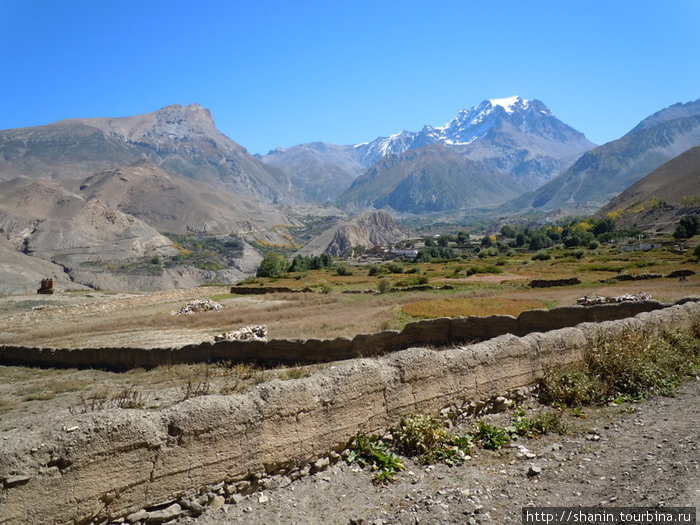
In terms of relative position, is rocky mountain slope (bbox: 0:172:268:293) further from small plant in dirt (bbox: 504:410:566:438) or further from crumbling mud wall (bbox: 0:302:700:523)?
small plant in dirt (bbox: 504:410:566:438)

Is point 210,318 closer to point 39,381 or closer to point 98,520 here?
point 39,381

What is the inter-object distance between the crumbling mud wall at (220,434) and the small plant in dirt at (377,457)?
0.57ft

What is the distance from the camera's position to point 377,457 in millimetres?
7188

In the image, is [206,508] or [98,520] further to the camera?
[206,508]

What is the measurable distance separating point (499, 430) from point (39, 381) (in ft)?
64.0

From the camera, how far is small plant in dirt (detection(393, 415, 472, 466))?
719 centimetres

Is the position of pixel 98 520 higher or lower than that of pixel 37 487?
lower

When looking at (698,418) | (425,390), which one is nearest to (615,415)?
(698,418)

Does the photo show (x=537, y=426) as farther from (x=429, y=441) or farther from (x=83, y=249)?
(x=83, y=249)

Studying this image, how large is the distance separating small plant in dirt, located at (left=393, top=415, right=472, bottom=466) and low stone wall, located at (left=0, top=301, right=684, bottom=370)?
9474 millimetres

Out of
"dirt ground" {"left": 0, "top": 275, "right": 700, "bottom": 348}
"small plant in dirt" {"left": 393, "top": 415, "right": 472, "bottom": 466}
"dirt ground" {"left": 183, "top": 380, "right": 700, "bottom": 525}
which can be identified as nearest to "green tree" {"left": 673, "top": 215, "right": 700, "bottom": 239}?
"dirt ground" {"left": 0, "top": 275, "right": 700, "bottom": 348}

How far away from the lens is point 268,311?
39.1 m

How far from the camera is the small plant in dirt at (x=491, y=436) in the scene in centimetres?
759

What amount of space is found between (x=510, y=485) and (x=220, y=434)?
3744 mm
